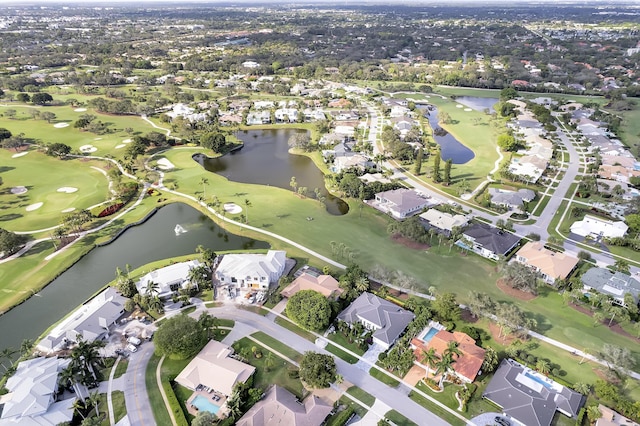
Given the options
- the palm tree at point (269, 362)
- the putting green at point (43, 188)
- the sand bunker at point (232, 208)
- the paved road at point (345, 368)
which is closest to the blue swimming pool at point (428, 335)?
the paved road at point (345, 368)

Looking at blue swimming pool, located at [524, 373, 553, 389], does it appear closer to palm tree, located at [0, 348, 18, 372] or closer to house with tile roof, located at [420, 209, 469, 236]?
house with tile roof, located at [420, 209, 469, 236]

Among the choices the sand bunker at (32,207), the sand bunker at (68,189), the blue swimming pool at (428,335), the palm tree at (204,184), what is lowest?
the sand bunker at (32,207)

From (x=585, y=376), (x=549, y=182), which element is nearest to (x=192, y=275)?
(x=585, y=376)

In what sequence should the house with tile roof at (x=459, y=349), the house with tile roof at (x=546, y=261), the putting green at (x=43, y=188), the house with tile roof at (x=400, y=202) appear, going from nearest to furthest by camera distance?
1. the house with tile roof at (x=459, y=349)
2. the house with tile roof at (x=546, y=261)
3. the putting green at (x=43, y=188)
4. the house with tile roof at (x=400, y=202)

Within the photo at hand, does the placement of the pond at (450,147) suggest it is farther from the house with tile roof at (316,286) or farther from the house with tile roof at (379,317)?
the house with tile roof at (379,317)

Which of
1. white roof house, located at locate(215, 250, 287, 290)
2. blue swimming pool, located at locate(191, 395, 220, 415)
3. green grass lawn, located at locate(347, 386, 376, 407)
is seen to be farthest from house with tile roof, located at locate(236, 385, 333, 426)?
white roof house, located at locate(215, 250, 287, 290)

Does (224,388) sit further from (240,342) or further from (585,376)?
(585,376)

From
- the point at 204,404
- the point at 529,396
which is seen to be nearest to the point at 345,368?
the point at 204,404
